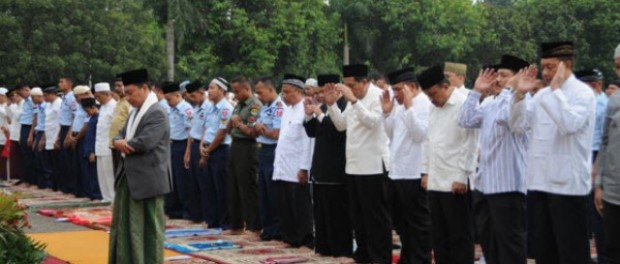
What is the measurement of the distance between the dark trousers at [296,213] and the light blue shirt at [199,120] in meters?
2.23

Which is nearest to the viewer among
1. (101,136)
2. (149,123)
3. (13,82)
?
(149,123)

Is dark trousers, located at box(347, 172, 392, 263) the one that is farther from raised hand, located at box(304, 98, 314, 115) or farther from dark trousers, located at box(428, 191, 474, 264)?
dark trousers, located at box(428, 191, 474, 264)

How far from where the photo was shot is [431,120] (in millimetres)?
7812

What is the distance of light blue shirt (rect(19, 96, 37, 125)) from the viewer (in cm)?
1758

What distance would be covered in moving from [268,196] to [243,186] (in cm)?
48

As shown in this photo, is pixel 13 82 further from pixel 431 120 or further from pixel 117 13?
pixel 431 120

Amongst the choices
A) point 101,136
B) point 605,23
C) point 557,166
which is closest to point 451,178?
point 557,166

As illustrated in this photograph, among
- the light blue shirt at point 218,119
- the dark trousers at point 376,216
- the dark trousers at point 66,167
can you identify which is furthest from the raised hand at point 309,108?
the dark trousers at point 66,167

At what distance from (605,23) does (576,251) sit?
4371cm

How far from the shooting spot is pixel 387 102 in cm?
847

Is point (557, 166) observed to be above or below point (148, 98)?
below

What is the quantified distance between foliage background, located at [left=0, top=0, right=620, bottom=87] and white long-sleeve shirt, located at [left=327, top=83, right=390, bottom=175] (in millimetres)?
23892

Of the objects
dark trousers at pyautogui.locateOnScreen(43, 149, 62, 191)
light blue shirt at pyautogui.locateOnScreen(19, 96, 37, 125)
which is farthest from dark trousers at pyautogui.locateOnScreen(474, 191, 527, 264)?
light blue shirt at pyautogui.locateOnScreen(19, 96, 37, 125)

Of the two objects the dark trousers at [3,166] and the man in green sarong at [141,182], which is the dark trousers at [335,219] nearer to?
the man in green sarong at [141,182]
